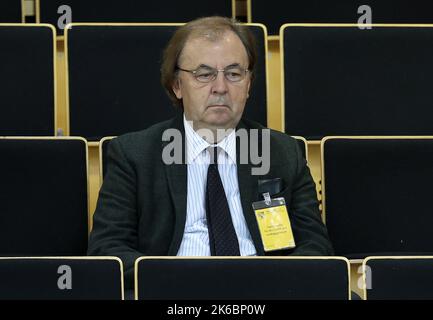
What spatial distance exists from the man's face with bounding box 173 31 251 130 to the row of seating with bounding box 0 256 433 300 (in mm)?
400

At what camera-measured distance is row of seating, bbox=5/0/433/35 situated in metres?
1.98

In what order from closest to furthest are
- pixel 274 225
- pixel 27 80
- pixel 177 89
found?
pixel 274 225
pixel 177 89
pixel 27 80

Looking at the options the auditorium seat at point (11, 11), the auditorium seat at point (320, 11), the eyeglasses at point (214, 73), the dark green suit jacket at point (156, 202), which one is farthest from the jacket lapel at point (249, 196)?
the auditorium seat at point (11, 11)

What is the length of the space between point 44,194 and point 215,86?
0.30 m

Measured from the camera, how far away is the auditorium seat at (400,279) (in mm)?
1172

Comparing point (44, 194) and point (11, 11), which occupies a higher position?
point (11, 11)

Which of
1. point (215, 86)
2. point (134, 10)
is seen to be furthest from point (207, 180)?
point (134, 10)

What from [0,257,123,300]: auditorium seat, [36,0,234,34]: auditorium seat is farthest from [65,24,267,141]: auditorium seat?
[0,257,123,300]: auditorium seat

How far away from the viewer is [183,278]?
113cm

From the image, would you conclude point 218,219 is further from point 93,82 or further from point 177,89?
point 93,82

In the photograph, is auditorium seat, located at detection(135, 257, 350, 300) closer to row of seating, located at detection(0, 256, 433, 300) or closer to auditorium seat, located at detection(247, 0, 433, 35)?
row of seating, located at detection(0, 256, 433, 300)

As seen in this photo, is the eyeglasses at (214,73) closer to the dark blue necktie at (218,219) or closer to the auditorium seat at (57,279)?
the dark blue necktie at (218,219)

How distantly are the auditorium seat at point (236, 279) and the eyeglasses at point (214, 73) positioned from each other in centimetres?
43
